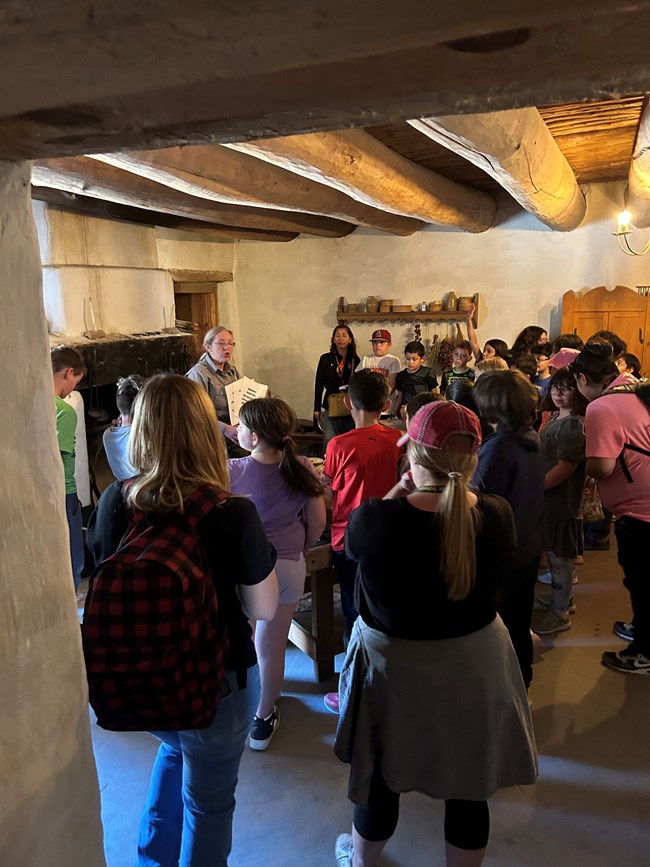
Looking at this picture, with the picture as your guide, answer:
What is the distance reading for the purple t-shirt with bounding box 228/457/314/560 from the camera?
231cm

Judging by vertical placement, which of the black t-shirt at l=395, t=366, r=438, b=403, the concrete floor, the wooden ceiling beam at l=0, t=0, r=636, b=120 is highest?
the wooden ceiling beam at l=0, t=0, r=636, b=120

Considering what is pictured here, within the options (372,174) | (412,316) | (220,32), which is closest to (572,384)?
(372,174)

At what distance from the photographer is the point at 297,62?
1.73ft

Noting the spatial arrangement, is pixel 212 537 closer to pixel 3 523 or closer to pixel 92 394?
pixel 3 523

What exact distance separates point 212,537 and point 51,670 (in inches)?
18.7

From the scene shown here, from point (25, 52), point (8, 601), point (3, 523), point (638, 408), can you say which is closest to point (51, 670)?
point (8, 601)

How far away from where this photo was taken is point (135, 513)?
1.38m

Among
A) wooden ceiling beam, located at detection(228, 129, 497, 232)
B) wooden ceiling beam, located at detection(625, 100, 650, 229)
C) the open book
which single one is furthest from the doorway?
wooden ceiling beam, located at detection(625, 100, 650, 229)

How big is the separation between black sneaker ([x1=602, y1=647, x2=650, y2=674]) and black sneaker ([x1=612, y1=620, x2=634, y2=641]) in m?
0.20

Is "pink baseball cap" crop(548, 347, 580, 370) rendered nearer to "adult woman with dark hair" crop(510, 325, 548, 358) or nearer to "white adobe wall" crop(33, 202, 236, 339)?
"adult woman with dark hair" crop(510, 325, 548, 358)

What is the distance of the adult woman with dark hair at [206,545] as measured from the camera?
1384 millimetres

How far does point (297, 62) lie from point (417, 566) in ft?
3.78

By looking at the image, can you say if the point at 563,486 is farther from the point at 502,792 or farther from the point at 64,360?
the point at 64,360

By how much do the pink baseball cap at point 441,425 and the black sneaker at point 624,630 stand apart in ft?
7.47
